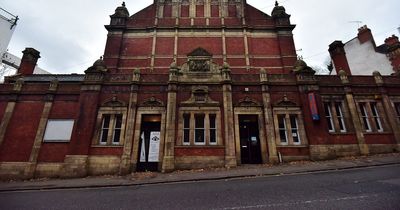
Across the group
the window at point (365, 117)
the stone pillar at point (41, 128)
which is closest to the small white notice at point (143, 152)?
the stone pillar at point (41, 128)

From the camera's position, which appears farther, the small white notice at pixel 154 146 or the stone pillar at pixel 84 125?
the small white notice at pixel 154 146

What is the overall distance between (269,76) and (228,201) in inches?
441

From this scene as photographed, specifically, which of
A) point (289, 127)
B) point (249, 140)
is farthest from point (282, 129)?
point (249, 140)

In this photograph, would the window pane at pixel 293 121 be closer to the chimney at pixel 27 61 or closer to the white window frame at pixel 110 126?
the white window frame at pixel 110 126

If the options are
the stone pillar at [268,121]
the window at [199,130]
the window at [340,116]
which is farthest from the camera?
the window at [340,116]

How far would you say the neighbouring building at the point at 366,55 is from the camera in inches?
760

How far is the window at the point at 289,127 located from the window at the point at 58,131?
1496 cm

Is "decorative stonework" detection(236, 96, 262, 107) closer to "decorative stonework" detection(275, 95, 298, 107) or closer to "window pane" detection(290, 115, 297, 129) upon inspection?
"decorative stonework" detection(275, 95, 298, 107)

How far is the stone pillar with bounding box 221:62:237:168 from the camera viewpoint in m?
12.3

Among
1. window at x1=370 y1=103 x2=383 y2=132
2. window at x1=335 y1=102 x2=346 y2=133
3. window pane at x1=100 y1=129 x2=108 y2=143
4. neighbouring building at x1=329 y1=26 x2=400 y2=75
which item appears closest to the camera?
window pane at x1=100 y1=129 x2=108 y2=143

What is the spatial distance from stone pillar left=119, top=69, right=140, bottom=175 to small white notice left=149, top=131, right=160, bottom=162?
4.45 feet

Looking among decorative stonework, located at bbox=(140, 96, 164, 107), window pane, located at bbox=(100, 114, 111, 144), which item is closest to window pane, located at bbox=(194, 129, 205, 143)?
decorative stonework, located at bbox=(140, 96, 164, 107)

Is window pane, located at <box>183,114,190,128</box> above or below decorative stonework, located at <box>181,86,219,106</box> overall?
below

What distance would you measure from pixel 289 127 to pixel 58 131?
16755mm
